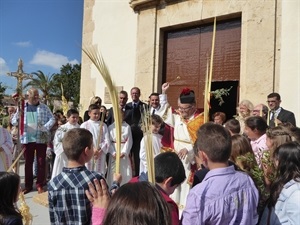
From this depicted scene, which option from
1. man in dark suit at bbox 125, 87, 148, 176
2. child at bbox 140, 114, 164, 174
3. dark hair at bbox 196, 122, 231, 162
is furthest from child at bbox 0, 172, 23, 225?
man in dark suit at bbox 125, 87, 148, 176

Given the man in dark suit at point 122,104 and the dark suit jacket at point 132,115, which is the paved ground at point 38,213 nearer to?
the man in dark suit at point 122,104

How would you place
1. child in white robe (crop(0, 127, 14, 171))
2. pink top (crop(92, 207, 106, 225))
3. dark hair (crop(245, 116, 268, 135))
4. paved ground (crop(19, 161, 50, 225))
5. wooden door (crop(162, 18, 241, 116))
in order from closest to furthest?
pink top (crop(92, 207, 106, 225))
dark hair (crop(245, 116, 268, 135))
child in white robe (crop(0, 127, 14, 171))
paved ground (crop(19, 161, 50, 225))
wooden door (crop(162, 18, 241, 116))

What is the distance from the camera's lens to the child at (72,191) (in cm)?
220

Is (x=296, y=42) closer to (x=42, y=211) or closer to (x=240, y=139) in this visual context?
(x=240, y=139)

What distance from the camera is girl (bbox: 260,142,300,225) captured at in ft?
6.66

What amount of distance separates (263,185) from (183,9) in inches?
220

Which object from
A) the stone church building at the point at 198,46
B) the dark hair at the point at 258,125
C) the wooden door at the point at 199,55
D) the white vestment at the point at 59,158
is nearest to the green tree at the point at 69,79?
the stone church building at the point at 198,46

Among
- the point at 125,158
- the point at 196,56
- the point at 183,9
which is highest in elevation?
the point at 183,9

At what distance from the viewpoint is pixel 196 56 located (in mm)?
7273

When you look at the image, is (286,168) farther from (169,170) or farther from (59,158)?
(59,158)

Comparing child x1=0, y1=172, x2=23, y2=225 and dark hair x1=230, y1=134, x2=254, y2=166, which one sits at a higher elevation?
dark hair x1=230, y1=134, x2=254, y2=166

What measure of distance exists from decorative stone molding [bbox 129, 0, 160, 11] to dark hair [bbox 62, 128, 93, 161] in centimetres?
589

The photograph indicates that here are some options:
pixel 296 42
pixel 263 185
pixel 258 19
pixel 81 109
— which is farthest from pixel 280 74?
pixel 81 109

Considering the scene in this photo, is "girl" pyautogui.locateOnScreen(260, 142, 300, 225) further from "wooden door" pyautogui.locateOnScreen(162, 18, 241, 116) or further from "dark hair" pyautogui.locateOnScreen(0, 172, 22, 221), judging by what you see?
"wooden door" pyautogui.locateOnScreen(162, 18, 241, 116)
